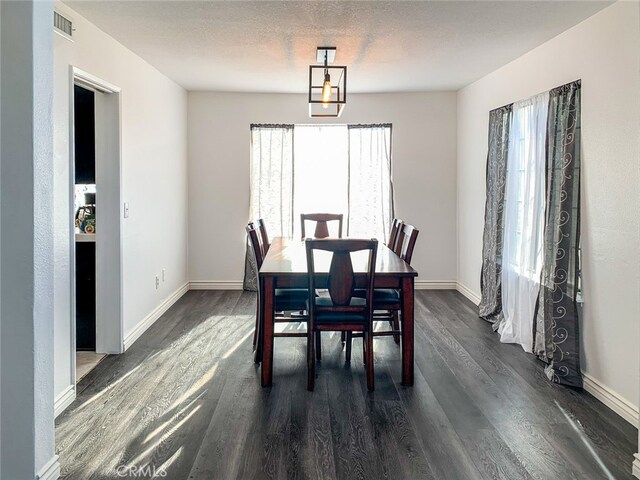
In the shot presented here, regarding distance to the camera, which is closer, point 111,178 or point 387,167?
point 111,178

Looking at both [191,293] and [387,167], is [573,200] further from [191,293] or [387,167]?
[191,293]

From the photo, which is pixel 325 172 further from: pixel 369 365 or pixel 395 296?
pixel 369 365

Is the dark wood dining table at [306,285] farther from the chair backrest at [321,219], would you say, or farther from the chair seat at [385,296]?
the chair backrest at [321,219]

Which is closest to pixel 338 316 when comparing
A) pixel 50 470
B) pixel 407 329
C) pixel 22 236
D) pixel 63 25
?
pixel 407 329

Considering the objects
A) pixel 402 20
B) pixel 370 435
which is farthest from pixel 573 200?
pixel 370 435

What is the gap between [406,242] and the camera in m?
3.76

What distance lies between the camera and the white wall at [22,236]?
1.96 m

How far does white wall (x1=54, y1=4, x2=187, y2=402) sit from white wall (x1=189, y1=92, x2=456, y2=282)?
221mm

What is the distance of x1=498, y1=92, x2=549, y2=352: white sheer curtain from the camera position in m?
3.74

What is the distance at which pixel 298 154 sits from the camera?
6133mm

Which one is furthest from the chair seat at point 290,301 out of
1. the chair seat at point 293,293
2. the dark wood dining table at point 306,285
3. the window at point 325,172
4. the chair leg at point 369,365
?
the window at point 325,172

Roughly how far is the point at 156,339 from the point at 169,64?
2537 millimetres

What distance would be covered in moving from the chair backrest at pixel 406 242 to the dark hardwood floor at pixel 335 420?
79cm

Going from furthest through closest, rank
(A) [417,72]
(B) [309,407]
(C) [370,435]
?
(A) [417,72]
(B) [309,407]
(C) [370,435]
